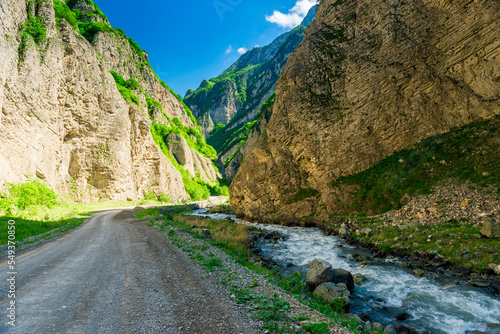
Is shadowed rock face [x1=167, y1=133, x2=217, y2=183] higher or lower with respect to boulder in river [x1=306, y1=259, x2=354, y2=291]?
higher

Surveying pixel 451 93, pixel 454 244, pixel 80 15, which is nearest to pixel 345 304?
pixel 454 244

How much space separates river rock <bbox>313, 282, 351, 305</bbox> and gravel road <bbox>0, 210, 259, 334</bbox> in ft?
13.9

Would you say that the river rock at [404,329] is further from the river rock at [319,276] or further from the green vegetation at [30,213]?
the green vegetation at [30,213]

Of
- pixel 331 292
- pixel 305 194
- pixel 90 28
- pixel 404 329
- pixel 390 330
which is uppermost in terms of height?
pixel 90 28

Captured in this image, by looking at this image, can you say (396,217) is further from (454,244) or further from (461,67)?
(461,67)

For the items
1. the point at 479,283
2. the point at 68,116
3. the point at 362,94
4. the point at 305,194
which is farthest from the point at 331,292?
the point at 68,116

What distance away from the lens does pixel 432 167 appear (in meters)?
19.3

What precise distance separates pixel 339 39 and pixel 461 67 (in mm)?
16318

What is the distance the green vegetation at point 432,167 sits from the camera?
55.3ft

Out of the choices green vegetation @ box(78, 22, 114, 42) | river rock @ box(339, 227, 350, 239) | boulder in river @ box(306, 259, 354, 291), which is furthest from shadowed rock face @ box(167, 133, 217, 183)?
boulder in river @ box(306, 259, 354, 291)

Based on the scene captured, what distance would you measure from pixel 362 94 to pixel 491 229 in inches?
807

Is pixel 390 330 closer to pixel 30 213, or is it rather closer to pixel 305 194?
pixel 305 194

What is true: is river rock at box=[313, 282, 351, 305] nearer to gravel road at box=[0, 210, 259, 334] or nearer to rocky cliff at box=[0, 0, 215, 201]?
gravel road at box=[0, 210, 259, 334]

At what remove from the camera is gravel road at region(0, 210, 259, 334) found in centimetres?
454
